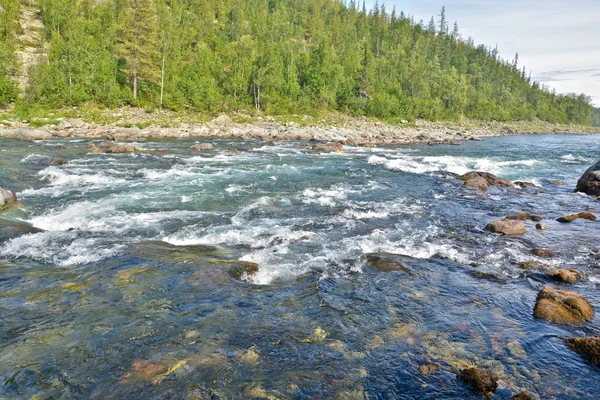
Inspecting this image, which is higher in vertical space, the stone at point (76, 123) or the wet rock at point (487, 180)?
the stone at point (76, 123)

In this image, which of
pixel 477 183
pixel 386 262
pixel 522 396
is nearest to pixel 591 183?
pixel 477 183

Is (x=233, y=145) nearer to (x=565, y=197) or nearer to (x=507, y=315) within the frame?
(x=565, y=197)

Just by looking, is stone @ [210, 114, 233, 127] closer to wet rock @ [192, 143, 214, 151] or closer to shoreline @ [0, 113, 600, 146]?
shoreline @ [0, 113, 600, 146]

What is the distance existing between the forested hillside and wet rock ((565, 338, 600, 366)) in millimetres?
64449

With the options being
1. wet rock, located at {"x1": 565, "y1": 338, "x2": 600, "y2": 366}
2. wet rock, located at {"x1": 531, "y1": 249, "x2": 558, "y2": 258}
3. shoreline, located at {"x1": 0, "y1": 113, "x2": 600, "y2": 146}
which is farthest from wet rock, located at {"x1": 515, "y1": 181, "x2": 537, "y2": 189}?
shoreline, located at {"x1": 0, "y1": 113, "x2": 600, "y2": 146}

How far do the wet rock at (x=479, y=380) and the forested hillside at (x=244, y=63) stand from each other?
63747 millimetres

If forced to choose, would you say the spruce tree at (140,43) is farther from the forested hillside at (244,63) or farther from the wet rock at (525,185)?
the wet rock at (525,185)

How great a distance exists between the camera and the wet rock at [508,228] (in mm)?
13902

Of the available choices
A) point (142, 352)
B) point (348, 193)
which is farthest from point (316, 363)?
point (348, 193)

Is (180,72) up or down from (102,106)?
up

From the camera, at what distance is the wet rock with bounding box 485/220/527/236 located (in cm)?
1390

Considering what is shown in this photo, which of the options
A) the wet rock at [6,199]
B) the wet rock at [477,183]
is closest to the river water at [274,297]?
the wet rock at [6,199]

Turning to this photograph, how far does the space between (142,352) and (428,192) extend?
1841cm

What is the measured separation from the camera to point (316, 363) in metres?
6.43
